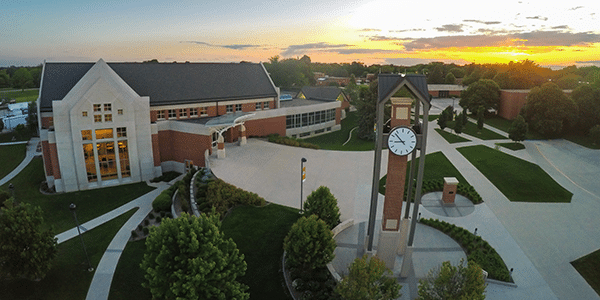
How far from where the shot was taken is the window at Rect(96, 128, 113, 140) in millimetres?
32688

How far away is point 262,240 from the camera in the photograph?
21.4 meters

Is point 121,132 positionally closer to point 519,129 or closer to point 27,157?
point 27,157

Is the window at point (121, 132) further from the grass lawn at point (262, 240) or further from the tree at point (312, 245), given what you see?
the tree at point (312, 245)

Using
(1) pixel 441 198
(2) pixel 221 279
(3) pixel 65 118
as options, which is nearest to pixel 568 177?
(1) pixel 441 198

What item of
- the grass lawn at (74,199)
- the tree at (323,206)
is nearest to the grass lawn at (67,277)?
the grass lawn at (74,199)

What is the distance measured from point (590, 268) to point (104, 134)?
37.9 m

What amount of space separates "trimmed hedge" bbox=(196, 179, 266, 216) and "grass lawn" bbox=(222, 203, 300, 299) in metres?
0.58

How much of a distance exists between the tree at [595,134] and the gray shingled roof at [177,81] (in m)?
42.7

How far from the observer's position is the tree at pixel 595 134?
4577 centimetres

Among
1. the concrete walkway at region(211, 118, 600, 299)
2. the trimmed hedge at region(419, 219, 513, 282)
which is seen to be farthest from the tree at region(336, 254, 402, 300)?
the trimmed hedge at region(419, 219, 513, 282)

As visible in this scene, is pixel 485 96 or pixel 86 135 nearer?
pixel 86 135

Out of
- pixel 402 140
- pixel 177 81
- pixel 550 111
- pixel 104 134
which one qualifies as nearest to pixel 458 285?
pixel 402 140

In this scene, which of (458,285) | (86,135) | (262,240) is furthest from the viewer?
(86,135)

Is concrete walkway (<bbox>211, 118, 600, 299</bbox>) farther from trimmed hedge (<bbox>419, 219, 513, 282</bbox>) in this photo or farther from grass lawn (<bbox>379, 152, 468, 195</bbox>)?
grass lawn (<bbox>379, 152, 468, 195</bbox>)
